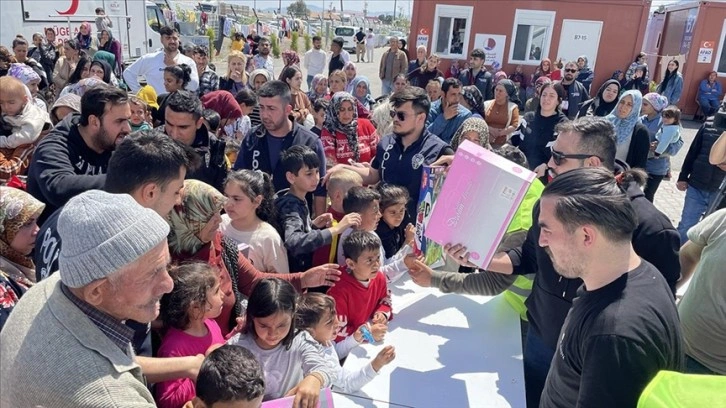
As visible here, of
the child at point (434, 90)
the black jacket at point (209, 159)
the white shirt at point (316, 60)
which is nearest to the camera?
the black jacket at point (209, 159)

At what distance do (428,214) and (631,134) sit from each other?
11.6 ft

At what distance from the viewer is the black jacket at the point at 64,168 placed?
8.66 feet

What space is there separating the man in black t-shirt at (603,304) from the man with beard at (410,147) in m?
2.01

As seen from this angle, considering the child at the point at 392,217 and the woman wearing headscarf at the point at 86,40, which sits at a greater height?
the woman wearing headscarf at the point at 86,40

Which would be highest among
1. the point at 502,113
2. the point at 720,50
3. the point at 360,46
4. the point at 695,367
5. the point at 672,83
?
the point at 720,50

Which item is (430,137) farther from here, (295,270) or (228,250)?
(228,250)

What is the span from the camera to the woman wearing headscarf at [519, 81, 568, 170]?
5.75 metres

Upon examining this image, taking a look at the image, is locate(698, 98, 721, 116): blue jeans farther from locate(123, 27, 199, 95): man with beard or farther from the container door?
locate(123, 27, 199, 95): man with beard

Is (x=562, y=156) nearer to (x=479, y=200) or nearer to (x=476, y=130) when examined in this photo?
(x=479, y=200)

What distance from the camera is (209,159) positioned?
12.0 feet

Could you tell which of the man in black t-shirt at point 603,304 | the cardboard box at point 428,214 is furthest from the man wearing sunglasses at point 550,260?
the man in black t-shirt at point 603,304

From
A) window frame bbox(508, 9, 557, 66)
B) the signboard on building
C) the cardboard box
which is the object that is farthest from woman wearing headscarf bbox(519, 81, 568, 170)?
window frame bbox(508, 9, 557, 66)

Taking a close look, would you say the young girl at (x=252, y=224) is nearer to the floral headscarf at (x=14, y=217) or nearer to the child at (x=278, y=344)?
the child at (x=278, y=344)

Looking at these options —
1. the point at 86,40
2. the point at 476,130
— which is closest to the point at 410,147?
the point at 476,130
